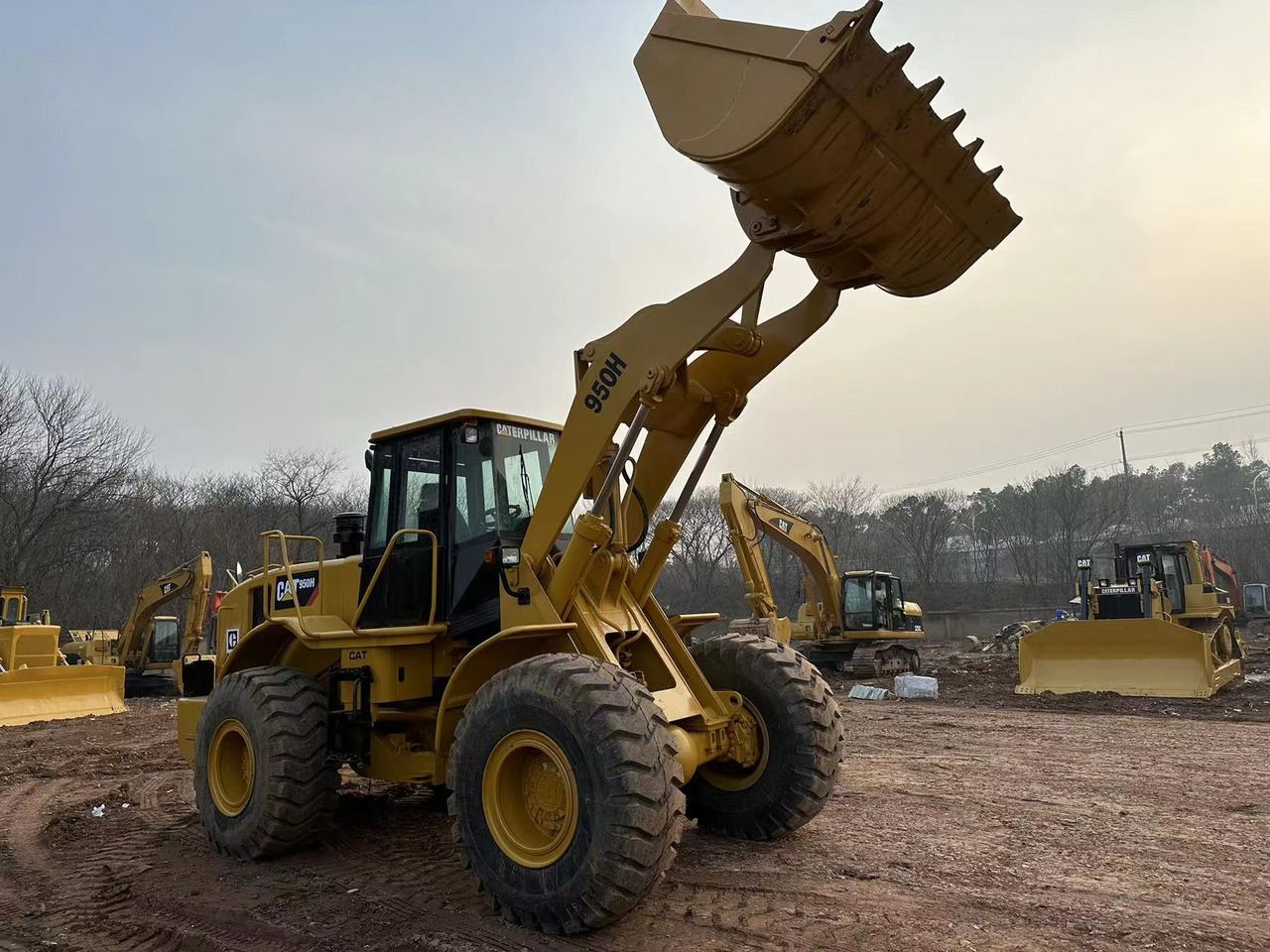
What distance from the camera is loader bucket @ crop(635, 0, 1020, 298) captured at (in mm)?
3885

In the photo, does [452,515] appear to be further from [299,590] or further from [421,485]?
[299,590]

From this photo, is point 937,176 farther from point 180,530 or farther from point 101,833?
point 180,530

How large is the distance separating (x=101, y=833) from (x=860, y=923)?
5606 millimetres

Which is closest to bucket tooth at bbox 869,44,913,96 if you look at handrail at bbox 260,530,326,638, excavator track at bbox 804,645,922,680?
handrail at bbox 260,530,326,638

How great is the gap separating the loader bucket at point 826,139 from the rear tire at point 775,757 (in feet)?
8.55

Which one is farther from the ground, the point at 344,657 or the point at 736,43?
the point at 736,43

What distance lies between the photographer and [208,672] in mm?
7824

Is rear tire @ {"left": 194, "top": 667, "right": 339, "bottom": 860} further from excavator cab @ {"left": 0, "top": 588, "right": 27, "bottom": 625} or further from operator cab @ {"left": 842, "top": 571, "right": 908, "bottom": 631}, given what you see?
excavator cab @ {"left": 0, "top": 588, "right": 27, "bottom": 625}

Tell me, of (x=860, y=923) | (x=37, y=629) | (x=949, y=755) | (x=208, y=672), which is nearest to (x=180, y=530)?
(x=37, y=629)

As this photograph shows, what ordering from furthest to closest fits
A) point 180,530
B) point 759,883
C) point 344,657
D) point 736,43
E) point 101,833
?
point 180,530, point 101,833, point 344,657, point 759,883, point 736,43

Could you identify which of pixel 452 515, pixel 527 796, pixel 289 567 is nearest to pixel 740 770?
pixel 527 796

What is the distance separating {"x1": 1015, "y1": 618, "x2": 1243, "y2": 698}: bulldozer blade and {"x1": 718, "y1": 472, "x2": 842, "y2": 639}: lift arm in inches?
203

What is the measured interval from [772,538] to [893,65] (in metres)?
15.7

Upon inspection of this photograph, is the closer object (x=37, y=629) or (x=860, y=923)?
(x=860, y=923)
